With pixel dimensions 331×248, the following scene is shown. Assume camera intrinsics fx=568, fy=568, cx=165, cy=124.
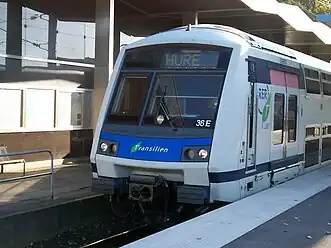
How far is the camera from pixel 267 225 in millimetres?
7641

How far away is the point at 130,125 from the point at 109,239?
2482 mm

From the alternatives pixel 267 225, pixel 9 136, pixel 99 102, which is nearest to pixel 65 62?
pixel 99 102

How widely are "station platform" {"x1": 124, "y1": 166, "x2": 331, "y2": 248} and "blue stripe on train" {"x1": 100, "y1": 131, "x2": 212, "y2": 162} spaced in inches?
41.4

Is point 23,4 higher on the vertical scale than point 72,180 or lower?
higher

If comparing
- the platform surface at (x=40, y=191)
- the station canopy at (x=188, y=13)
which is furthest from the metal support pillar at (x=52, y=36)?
the platform surface at (x=40, y=191)

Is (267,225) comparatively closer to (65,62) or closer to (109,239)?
(109,239)

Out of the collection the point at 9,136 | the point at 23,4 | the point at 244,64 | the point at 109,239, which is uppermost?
the point at 23,4

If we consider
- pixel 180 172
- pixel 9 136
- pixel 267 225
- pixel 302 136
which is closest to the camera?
pixel 267 225

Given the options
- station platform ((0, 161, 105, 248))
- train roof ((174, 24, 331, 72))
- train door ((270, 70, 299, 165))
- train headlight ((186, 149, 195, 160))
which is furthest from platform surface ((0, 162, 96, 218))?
train roof ((174, 24, 331, 72))

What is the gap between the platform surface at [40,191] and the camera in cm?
947

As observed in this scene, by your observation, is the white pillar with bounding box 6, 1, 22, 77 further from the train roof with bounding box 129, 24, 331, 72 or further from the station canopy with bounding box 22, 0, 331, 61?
the train roof with bounding box 129, 24, 331, 72

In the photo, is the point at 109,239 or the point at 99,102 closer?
the point at 109,239

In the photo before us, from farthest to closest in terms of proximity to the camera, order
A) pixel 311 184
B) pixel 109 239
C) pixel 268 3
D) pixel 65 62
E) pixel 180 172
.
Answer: pixel 268 3
pixel 65 62
pixel 311 184
pixel 109 239
pixel 180 172

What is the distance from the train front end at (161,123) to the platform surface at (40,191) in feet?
3.98
